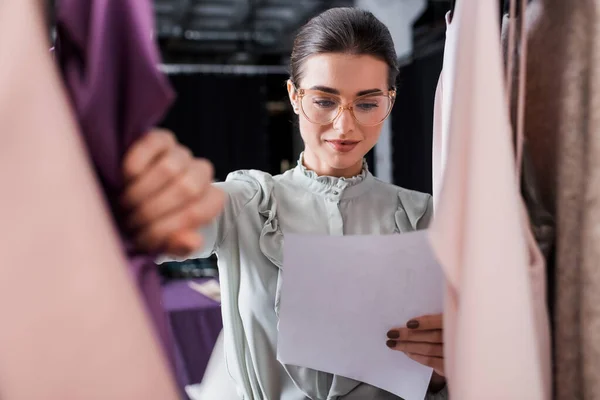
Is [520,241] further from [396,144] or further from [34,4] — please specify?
[396,144]

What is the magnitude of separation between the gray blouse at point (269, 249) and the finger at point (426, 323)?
7.6 inches

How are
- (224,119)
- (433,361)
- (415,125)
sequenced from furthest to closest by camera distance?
(224,119) → (415,125) → (433,361)

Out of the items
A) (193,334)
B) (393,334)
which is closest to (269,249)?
(393,334)

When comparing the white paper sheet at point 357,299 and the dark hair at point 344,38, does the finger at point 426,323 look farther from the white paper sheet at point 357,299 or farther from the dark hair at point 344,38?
the dark hair at point 344,38

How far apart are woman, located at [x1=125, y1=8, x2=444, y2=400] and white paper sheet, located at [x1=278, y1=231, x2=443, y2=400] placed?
5 cm

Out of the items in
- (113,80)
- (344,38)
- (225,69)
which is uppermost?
(225,69)

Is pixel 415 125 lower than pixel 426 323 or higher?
higher

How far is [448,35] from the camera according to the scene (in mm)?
612

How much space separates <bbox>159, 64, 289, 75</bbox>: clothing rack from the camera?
15.2 feet

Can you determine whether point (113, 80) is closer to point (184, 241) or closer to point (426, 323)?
point (184, 241)

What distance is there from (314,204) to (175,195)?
54cm

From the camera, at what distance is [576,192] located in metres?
0.48

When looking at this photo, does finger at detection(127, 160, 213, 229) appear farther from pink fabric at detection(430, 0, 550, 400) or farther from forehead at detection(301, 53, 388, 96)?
forehead at detection(301, 53, 388, 96)

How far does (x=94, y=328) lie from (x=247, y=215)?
1.66ft
